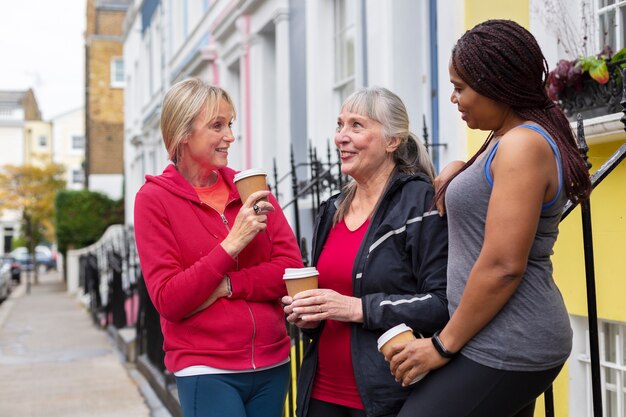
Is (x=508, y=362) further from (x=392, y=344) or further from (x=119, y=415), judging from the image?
(x=119, y=415)

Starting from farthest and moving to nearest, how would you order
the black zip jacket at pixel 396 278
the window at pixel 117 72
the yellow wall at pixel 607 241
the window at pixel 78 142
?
the window at pixel 78 142 < the window at pixel 117 72 < the yellow wall at pixel 607 241 < the black zip jacket at pixel 396 278

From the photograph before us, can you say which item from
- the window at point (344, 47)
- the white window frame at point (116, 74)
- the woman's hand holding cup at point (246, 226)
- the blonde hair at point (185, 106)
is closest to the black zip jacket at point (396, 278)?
the woman's hand holding cup at point (246, 226)

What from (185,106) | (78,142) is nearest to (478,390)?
(185,106)

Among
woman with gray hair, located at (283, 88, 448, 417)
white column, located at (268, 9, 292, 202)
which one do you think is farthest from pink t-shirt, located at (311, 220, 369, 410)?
white column, located at (268, 9, 292, 202)

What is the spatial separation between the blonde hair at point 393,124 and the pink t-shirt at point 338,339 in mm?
143

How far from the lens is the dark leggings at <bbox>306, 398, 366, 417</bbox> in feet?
8.75

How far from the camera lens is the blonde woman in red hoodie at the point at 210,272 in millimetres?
2715

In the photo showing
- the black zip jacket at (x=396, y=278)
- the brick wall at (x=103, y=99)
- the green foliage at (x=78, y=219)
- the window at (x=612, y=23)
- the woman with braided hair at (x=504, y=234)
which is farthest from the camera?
the brick wall at (x=103, y=99)

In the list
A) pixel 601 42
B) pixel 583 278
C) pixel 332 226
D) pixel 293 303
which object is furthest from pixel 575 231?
pixel 293 303

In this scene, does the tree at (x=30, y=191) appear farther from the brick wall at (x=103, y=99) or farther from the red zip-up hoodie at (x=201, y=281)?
the red zip-up hoodie at (x=201, y=281)

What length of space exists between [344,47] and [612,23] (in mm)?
3953

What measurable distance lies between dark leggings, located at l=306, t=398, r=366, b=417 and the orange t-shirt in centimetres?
79

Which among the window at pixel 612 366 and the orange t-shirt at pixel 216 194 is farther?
the window at pixel 612 366

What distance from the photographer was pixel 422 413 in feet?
7.28
